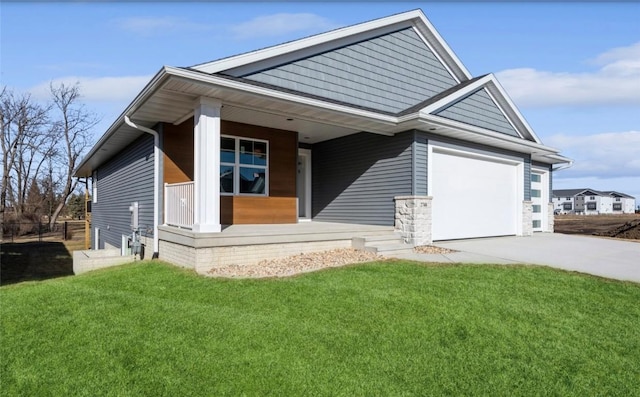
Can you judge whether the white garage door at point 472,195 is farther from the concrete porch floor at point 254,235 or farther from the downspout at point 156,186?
the downspout at point 156,186

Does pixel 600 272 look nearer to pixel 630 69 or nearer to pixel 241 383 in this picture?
pixel 241 383

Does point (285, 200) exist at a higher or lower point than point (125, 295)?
higher

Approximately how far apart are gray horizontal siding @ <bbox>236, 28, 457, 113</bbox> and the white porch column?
6.83 ft

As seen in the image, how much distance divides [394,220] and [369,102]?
3.39 m

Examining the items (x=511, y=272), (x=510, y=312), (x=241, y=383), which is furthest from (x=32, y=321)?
(x=511, y=272)

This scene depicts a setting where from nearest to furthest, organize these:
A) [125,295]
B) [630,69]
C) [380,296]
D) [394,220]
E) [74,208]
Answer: [380,296]
[125,295]
[394,220]
[630,69]
[74,208]

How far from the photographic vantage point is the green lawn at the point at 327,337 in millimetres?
3129

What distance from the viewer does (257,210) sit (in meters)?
9.66

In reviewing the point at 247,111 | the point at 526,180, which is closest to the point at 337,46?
the point at 247,111

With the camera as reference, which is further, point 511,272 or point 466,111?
point 466,111

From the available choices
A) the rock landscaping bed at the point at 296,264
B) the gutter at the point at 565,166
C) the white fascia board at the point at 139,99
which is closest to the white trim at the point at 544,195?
the gutter at the point at 565,166

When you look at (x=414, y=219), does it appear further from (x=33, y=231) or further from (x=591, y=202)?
(x=591, y=202)

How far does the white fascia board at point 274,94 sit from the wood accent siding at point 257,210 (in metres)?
3.02

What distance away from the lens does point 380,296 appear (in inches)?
198
